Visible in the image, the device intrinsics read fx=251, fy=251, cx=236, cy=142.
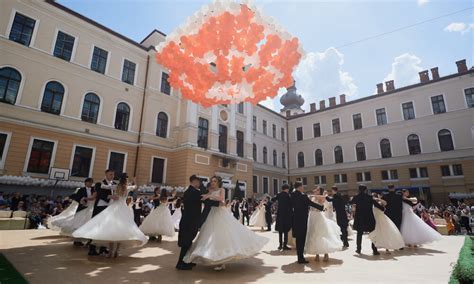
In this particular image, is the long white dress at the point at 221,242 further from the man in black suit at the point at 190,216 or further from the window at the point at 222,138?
the window at the point at 222,138

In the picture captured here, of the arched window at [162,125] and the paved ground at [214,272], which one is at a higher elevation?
the arched window at [162,125]

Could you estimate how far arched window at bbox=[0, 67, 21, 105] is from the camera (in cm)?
1570

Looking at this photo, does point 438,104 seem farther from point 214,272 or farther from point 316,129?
point 214,272

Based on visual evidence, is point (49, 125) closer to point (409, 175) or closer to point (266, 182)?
point (266, 182)

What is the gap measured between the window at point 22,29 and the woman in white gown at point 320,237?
20983mm

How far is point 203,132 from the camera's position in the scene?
24.6 metres

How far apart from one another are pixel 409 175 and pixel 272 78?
28.7 m

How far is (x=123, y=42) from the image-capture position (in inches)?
870

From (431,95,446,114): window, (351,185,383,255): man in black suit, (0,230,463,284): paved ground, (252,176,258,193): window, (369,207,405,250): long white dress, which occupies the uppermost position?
(431,95,446,114): window

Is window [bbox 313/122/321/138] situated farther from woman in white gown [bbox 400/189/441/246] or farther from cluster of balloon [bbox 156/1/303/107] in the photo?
cluster of balloon [bbox 156/1/303/107]

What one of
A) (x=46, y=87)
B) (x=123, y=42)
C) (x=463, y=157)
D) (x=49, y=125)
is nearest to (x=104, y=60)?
(x=123, y=42)

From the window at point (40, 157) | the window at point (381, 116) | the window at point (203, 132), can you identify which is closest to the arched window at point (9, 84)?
the window at point (40, 157)

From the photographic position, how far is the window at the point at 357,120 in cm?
3506

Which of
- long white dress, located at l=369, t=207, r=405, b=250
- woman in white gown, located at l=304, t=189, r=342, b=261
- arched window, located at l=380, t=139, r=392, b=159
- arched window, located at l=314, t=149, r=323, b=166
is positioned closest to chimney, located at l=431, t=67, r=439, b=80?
arched window, located at l=380, t=139, r=392, b=159
